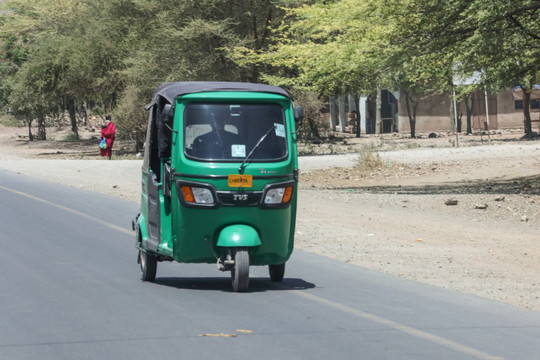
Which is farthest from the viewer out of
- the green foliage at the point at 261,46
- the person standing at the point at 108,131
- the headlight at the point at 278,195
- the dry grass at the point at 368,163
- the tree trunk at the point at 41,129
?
the tree trunk at the point at 41,129

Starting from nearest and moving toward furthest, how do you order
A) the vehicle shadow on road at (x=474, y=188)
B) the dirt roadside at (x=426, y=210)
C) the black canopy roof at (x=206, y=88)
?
the black canopy roof at (x=206, y=88) → the dirt roadside at (x=426, y=210) → the vehicle shadow on road at (x=474, y=188)

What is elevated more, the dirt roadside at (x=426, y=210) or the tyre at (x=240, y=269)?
the tyre at (x=240, y=269)

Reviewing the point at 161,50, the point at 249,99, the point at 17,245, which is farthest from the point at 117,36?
the point at 249,99

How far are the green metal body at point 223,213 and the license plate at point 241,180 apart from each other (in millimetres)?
45

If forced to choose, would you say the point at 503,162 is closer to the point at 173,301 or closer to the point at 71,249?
the point at 71,249

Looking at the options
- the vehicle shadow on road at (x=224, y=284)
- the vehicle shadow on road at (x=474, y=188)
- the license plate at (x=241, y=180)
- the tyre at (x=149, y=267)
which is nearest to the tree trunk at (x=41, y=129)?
the vehicle shadow on road at (x=474, y=188)

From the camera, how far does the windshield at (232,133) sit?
35.1ft

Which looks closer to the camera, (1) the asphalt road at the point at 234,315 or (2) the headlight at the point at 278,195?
(1) the asphalt road at the point at 234,315

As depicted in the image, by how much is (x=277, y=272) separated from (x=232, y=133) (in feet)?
6.00

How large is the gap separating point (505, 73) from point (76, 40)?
2995 cm

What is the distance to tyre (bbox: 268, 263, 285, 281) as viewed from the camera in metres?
11.7

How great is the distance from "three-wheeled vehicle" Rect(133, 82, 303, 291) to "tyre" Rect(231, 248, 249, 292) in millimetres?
10

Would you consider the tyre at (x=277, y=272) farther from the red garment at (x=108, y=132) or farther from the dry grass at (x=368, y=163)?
the red garment at (x=108, y=132)

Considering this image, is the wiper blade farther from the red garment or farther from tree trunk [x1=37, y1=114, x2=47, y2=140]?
tree trunk [x1=37, y1=114, x2=47, y2=140]
